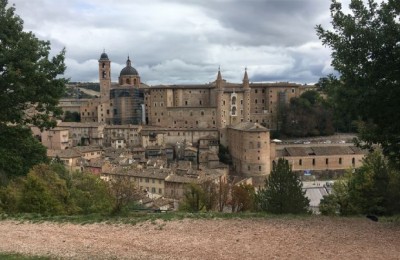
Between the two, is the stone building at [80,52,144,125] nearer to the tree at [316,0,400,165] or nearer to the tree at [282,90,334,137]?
the tree at [282,90,334,137]

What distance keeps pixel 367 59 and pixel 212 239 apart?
15.7ft

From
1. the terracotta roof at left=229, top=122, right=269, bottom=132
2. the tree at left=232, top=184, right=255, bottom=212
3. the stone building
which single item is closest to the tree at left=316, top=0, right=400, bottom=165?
the tree at left=232, top=184, right=255, bottom=212

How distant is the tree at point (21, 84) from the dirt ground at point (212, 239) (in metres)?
3.35

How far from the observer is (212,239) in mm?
8305

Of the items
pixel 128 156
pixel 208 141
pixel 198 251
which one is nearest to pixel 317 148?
pixel 208 141

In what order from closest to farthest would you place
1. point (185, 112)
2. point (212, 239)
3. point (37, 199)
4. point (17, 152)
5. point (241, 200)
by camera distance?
1. point (212, 239)
2. point (17, 152)
3. point (37, 199)
4. point (241, 200)
5. point (185, 112)

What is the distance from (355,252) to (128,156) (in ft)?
149

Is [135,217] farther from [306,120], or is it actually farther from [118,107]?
[118,107]

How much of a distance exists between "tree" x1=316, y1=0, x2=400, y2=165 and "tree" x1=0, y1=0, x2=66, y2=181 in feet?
24.0

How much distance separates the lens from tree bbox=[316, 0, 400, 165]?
8.67m

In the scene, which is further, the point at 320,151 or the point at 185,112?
the point at 185,112

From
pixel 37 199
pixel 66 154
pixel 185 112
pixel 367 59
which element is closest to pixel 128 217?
pixel 37 199

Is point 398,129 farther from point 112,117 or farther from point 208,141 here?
point 112,117

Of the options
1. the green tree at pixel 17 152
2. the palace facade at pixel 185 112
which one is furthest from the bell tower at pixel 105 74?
the green tree at pixel 17 152
